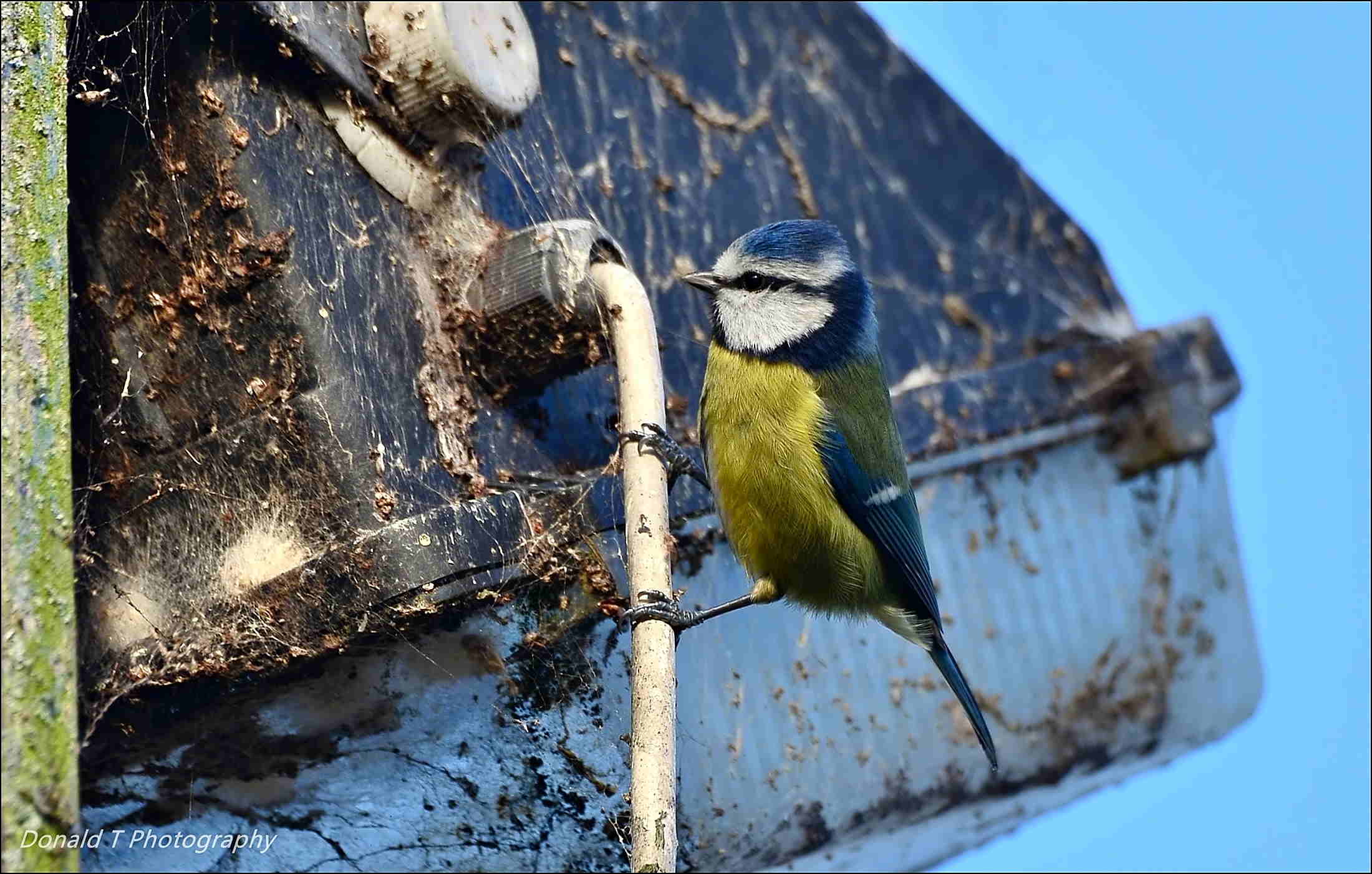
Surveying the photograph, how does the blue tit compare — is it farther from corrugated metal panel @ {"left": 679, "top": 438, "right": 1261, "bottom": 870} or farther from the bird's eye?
corrugated metal panel @ {"left": 679, "top": 438, "right": 1261, "bottom": 870}

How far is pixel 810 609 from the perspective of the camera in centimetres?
330

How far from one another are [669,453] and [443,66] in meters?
0.86

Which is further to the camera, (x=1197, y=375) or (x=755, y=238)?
(x=1197, y=375)

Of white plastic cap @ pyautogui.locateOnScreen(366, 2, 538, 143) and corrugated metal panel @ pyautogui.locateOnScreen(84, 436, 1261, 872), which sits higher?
white plastic cap @ pyautogui.locateOnScreen(366, 2, 538, 143)

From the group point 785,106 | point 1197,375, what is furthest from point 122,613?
point 1197,375

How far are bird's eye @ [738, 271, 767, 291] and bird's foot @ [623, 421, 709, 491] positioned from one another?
398mm

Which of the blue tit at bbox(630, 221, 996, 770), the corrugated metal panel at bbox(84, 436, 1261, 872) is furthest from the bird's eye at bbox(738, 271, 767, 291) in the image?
the corrugated metal panel at bbox(84, 436, 1261, 872)

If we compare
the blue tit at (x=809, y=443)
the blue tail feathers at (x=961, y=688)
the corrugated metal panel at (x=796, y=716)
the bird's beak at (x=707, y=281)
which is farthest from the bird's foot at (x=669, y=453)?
the blue tail feathers at (x=961, y=688)

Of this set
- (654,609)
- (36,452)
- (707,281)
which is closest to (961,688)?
(707,281)

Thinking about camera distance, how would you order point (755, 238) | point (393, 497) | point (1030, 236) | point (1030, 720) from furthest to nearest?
point (1030, 236)
point (1030, 720)
point (755, 238)
point (393, 497)

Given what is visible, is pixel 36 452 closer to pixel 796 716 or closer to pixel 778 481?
pixel 778 481

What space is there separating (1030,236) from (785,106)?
3.43 feet

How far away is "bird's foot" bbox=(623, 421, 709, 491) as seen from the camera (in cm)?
260

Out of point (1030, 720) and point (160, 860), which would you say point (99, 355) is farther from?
point (1030, 720)
